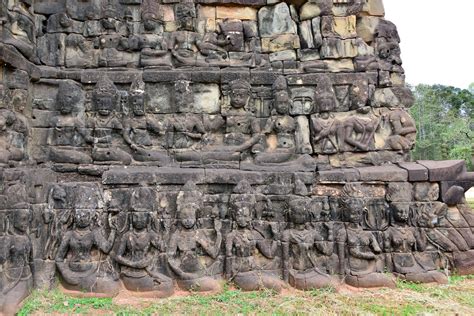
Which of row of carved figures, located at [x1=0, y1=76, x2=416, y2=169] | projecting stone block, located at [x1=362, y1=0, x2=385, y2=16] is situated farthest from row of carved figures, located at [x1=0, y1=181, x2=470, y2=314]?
projecting stone block, located at [x1=362, y1=0, x2=385, y2=16]

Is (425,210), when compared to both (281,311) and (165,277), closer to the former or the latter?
(281,311)

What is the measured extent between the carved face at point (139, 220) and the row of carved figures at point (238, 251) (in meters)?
0.01

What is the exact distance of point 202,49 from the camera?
704 cm

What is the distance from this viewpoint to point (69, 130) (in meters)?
6.42

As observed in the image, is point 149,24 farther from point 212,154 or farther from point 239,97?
point 212,154

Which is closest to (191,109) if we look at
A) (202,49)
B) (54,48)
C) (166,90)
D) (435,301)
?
(166,90)

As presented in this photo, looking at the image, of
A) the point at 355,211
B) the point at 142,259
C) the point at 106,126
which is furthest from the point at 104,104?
the point at 355,211

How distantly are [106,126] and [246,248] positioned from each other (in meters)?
3.17

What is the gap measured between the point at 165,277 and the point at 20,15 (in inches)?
190

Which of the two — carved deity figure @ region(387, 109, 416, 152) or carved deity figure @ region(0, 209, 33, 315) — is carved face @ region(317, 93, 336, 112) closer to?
carved deity figure @ region(387, 109, 416, 152)

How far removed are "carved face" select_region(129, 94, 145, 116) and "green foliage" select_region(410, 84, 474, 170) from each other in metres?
24.1

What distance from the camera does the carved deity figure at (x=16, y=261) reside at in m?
4.87

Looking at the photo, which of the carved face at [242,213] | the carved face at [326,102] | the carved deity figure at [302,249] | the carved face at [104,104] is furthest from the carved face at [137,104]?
the carved face at [326,102]

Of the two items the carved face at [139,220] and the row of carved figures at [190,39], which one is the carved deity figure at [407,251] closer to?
the row of carved figures at [190,39]
